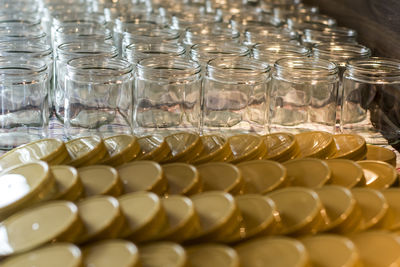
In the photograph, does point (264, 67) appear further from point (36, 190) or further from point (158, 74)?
point (36, 190)

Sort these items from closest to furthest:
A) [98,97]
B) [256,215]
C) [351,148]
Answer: [256,215] → [351,148] → [98,97]

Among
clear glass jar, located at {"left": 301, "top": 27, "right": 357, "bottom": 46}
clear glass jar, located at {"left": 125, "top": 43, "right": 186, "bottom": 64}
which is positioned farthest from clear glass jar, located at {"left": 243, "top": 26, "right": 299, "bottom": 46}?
clear glass jar, located at {"left": 125, "top": 43, "right": 186, "bottom": 64}

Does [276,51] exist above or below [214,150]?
above

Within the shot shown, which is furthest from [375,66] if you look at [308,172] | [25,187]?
[25,187]

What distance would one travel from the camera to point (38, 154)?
1.08 metres

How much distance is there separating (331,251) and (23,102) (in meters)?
0.79

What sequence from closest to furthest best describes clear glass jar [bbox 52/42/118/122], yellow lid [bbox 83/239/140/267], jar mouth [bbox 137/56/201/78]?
yellow lid [bbox 83/239/140/267] < jar mouth [bbox 137/56/201/78] < clear glass jar [bbox 52/42/118/122]

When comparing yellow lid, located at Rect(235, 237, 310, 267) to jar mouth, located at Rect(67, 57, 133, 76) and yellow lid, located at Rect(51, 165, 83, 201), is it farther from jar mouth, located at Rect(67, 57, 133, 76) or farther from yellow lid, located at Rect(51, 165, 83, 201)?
jar mouth, located at Rect(67, 57, 133, 76)

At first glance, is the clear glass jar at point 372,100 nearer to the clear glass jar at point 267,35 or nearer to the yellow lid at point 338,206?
the clear glass jar at point 267,35

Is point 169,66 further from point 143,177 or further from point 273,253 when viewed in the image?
point 273,253

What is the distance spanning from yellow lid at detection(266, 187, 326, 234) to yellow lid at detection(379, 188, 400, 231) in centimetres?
9

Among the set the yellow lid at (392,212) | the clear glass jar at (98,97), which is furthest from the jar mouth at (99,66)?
the yellow lid at (392,212)

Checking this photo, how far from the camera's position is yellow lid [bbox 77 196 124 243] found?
79 centimetres

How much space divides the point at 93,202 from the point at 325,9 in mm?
1679
